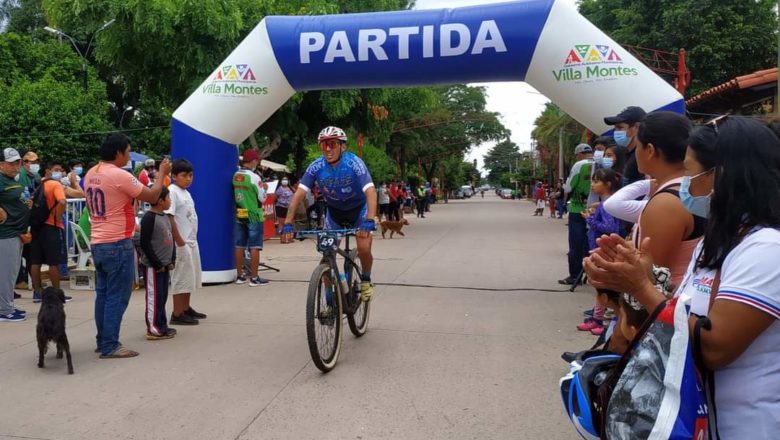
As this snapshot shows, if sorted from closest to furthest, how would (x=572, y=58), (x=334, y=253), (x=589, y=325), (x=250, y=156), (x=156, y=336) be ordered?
(x=334, y=253) → (x=156, y=336) → (x=589, y=325) → (x=572, y=58) → (x=250, y=156)

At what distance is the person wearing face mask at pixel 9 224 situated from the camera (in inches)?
245

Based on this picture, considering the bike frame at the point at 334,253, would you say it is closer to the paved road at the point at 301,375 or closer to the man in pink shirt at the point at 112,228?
the paved road at the point at 301,375

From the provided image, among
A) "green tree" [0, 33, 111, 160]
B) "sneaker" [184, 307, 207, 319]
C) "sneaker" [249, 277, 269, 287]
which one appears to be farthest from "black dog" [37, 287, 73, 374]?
"green tree" [0, 33, 111, 160]

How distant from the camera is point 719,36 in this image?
19.7 meters

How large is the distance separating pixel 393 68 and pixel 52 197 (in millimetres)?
4479

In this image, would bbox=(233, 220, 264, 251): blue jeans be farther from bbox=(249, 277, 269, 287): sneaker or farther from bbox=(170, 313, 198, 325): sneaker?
bbox=(170, 313, 198, 325): sneaker

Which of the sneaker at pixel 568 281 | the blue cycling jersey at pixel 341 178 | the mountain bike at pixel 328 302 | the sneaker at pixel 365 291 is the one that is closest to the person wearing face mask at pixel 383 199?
the sneaker at pixel 568 281

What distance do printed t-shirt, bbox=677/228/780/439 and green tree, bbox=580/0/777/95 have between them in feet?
68.2

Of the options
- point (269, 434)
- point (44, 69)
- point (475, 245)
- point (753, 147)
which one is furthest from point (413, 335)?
point (44, 69)

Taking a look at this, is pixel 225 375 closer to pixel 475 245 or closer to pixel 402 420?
pixel 402 420

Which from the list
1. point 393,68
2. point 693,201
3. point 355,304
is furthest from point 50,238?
point 693,201

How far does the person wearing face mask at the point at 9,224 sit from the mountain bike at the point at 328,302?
3.39 m

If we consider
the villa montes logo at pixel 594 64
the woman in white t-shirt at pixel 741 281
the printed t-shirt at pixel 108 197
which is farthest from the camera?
the villa montes logo at pixel 594 64

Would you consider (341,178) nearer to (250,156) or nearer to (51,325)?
(51,325)
